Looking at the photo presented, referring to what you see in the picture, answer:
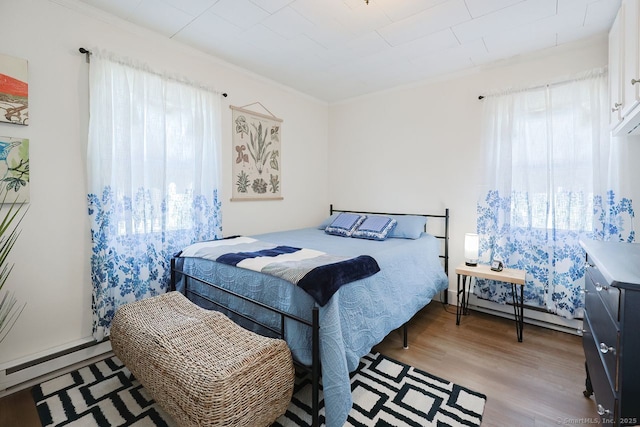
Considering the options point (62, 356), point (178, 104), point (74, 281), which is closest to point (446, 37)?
point (178, 104)

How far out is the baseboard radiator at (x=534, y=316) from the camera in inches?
102

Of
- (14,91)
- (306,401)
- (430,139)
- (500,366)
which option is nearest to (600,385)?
(500,366)

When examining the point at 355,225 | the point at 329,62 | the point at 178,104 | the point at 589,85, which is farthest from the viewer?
the point at 355,225

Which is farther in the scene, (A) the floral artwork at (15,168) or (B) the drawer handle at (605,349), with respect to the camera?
(A) the floral artwork at (15,168)

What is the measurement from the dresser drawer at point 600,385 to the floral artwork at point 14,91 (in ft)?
11.1

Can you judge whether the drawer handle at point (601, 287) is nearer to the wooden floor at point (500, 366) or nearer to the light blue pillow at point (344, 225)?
the wooden floor at point (500, 366)

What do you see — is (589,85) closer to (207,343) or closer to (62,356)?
(207,343)

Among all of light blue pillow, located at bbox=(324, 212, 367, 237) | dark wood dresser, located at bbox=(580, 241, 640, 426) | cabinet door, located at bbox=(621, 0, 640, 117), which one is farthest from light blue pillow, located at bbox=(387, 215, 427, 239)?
cabinet door, located at bbox=(621, 0, 640, 117)

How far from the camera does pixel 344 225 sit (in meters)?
3.34

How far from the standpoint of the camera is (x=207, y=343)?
1.52 m

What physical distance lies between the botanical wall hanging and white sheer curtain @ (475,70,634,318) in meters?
2.33

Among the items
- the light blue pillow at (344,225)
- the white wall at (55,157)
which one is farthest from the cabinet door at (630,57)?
the white wall at (55,157)

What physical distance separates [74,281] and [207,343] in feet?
4.48

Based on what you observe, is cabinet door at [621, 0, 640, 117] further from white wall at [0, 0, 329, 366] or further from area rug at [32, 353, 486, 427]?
white wall at [0, 0, 329, 366]
